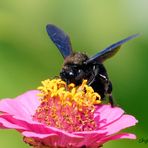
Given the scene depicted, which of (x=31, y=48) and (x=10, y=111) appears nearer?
(x=10, y=111)

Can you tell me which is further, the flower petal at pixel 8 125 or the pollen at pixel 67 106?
the pollen at pixel 67 106

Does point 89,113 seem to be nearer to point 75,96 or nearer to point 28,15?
point 75,96

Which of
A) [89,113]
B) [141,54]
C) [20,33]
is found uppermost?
[20,33]

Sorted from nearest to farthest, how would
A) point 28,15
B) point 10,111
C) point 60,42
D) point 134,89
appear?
point 10,111 → point 60,42 → point 134,89 → point 28,15

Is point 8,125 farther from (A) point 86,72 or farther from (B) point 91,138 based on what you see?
(A) point 86,72

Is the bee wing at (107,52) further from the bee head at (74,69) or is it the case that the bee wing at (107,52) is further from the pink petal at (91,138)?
the pink petal at (91,138)

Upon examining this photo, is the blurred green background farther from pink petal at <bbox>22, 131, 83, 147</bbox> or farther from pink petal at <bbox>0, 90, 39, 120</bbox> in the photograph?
pink petal at <bbox>22, 131, 83, 147</bbox>

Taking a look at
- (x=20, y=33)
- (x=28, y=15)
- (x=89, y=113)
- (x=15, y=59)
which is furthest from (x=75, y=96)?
(x=28, y=15)

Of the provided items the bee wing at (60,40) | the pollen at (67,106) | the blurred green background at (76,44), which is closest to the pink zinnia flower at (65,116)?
the pollen at (67,106)
